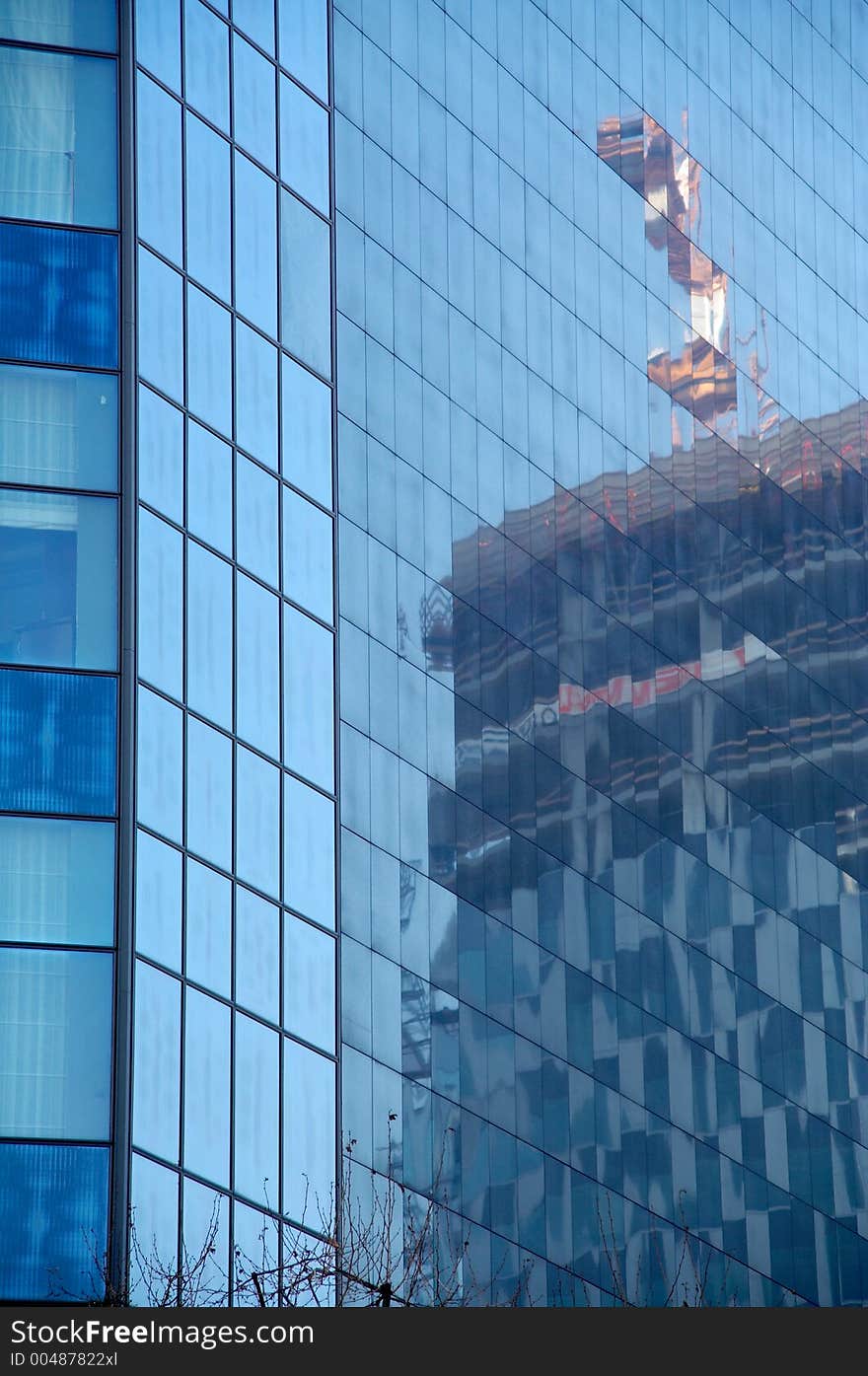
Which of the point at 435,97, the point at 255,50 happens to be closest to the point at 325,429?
the point at 255,50

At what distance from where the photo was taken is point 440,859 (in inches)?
1766

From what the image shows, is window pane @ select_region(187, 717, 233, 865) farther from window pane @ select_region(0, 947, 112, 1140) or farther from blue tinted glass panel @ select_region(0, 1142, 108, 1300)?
blue tinted glass panel @ select_region(0, 1142, 108, 1300)

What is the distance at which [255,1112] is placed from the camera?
36.5 meters

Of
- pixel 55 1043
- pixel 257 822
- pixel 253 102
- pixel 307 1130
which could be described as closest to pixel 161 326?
pixel 253 102

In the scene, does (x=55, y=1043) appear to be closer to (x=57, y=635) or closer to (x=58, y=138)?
(x=57, y=635)

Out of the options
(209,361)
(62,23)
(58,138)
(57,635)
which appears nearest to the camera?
(57,635)

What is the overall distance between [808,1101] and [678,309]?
20.6 m

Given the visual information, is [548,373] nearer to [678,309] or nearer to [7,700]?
[678,309]

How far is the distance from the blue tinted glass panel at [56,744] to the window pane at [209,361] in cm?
565

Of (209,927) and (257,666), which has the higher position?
(257,666)

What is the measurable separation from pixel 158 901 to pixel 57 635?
4.42m

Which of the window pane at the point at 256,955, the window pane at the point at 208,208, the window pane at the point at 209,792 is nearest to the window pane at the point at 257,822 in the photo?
the window pane at the point at 209,792

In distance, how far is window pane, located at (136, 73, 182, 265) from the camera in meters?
37.0

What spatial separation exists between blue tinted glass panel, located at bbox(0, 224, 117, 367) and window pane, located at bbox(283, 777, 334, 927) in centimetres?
830
